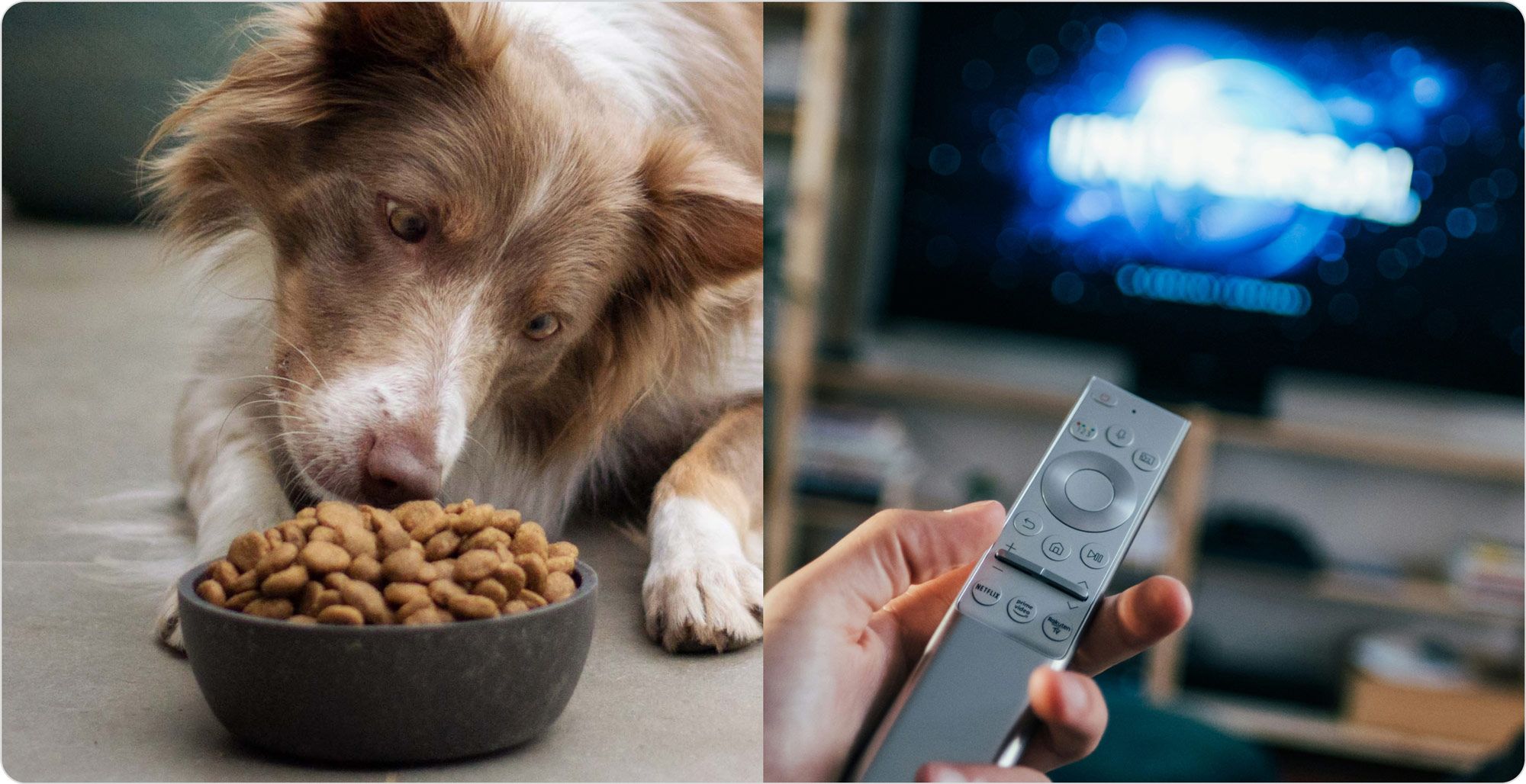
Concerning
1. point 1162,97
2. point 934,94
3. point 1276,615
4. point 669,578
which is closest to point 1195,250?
point 1162,97

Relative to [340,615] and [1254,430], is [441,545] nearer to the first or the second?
[340,615]

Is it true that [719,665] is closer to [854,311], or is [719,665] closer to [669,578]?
[669,578]

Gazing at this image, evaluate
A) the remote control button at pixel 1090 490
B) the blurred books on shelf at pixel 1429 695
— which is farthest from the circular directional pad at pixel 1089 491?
the blurred books on shelf at pixel 1429 695

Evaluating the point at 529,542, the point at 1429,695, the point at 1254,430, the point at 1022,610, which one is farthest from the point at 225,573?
the point at 1429,695

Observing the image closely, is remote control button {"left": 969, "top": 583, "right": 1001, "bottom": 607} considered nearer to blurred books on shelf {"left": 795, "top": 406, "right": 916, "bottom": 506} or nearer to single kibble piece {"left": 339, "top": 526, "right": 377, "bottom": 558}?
single kibble piece {"left": 339, "top": 526, "right": 377, "bottom": 558}

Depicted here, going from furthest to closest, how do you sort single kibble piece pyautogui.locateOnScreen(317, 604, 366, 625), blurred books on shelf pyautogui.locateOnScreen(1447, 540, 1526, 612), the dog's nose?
blurred books on shelf pyautogui.locateOnScreen(1447, 540, 1526, 612) → the dog's nose → single kibble piece pyautogui.locateOnScreen(317, 604, 366, 625)

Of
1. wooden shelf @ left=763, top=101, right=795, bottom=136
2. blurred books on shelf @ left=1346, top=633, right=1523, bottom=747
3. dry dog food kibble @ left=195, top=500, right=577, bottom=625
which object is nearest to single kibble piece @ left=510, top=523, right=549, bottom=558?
dry dog food kibble @ left=195, top=500, right=577, bottom=625
